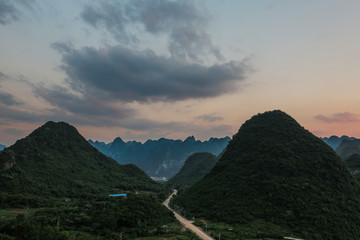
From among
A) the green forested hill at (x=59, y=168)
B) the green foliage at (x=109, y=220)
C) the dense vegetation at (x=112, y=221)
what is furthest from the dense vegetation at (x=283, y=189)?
the green forested hill at (x=59, y=168)

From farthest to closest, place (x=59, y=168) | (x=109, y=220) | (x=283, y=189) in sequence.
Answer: (x=59, y=168) < (x=283, y=189) < (x=109, y=220)

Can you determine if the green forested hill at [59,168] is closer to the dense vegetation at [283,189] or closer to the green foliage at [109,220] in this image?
the green foliage at [109,220]

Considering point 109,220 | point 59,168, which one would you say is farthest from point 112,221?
point 59,168

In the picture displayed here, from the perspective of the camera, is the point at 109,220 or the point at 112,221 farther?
the point at 109,220

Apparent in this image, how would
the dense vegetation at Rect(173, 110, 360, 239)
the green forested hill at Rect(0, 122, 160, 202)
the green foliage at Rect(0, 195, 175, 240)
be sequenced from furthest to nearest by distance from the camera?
the green forested hill at Rect(0, 122, 160, 202) < the dense vegetation at Rect(173, 110, 360, 239) < the green foliage at Rect(0, 195, 175, 240)

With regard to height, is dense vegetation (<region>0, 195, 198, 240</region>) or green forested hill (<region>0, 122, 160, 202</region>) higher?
green forested hill (<region>0, 122, 160, 202</region>)

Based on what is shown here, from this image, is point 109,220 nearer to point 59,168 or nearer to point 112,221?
point 112,221

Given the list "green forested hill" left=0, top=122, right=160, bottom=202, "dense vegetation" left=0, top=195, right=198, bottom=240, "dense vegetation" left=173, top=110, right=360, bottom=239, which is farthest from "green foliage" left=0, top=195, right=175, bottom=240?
"green forested hill" left=0, top=122, right=160, bottom=202

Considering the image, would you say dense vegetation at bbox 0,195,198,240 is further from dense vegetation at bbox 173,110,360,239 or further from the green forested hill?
the green forested hill
